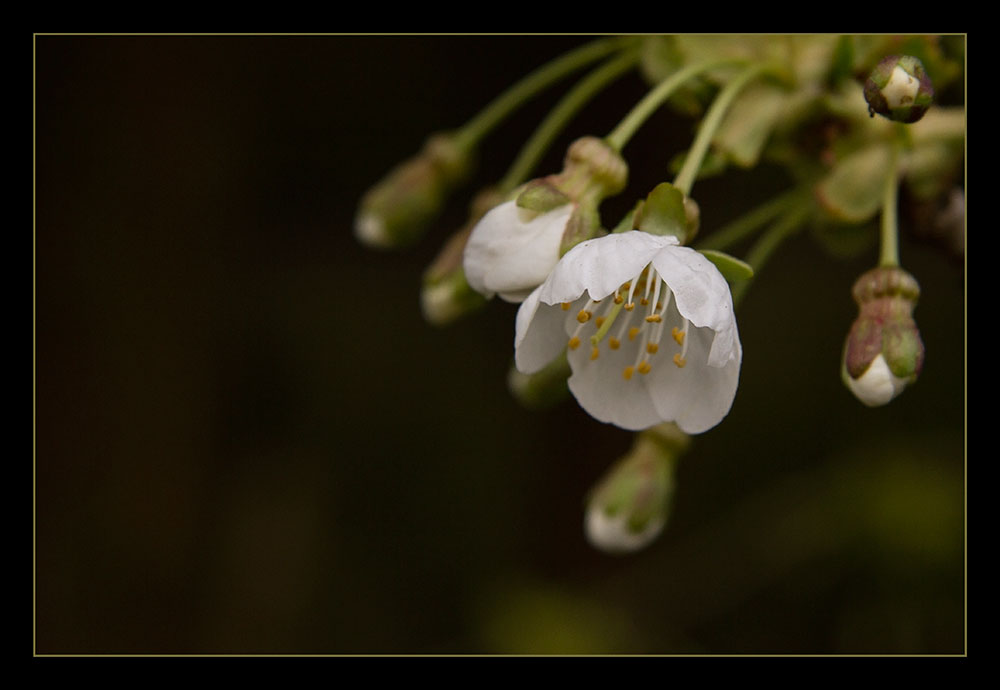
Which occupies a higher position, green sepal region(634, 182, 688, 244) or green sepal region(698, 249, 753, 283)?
green sepal region(634, 182, 688, 244)

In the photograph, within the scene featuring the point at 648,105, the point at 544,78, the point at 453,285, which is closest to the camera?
the point at 648,105

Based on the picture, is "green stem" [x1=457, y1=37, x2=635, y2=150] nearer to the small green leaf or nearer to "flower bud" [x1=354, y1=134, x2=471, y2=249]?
"flower bud" [x1=354, y1=134, x2=471, y2=249]

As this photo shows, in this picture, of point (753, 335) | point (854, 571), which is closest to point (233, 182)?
point (753, 335)

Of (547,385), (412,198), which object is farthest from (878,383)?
(412,198)

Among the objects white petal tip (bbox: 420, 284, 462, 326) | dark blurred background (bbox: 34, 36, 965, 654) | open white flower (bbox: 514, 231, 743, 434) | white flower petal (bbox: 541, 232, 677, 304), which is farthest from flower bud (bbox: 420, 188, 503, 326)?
dark blurred background (bbox: 34, 36, 965, 654)

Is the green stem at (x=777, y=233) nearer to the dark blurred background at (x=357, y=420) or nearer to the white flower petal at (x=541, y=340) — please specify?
the white flower petal at (x=541, y=340)

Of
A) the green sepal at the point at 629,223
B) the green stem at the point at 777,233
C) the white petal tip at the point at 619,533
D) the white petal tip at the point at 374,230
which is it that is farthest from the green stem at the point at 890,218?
the white petal tip at the point at 374,230

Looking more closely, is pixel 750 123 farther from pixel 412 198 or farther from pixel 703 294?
pixel 412 198
